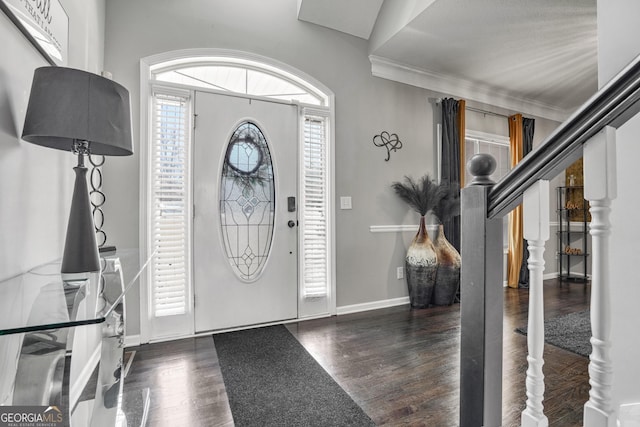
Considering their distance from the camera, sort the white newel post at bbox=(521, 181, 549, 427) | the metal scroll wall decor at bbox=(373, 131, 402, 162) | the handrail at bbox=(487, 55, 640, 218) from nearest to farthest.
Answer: the handrail at bbox=(487, 55, 640, 218) < the white newel post at bbox=(521, 181, 549, 427) < the metal scroll wall decor at bbox=(373, 131, 402, 162)

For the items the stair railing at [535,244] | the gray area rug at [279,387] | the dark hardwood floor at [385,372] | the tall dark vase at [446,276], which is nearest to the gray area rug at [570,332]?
the dark hardwood floor at [385,372]

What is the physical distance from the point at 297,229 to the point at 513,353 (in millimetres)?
1979

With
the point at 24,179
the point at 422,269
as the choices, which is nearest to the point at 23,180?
the point at 24,179

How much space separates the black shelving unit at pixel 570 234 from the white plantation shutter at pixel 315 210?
408 cm

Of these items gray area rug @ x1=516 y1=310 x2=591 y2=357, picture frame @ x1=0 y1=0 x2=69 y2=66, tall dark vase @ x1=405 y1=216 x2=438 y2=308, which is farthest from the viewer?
tall dark vase @ x1=405 y1=216 x2=438 y2=308

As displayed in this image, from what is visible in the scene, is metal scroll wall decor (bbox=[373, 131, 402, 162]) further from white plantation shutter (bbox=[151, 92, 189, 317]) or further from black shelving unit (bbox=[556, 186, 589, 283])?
black shelving unit (bbox=[556, 186, 589, 283])

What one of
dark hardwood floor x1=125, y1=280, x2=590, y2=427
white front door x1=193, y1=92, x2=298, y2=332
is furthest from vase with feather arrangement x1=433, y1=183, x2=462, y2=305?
white front door x1=193, y1=92, x2=298, y2=332

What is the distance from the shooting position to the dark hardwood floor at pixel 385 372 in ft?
5.23

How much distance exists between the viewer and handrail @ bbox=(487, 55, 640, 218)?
1.86 feet

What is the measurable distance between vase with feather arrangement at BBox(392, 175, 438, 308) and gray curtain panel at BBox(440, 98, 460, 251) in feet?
1.56

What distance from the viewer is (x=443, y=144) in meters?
3.81

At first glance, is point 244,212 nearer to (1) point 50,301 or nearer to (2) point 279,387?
(2) point 279,387

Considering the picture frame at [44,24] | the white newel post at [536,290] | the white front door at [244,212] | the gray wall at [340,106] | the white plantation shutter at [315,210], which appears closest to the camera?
the white newel post at [536,290]

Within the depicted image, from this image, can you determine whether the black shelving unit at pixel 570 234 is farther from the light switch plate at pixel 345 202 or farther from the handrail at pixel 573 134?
the handrail at pixel 573 134
